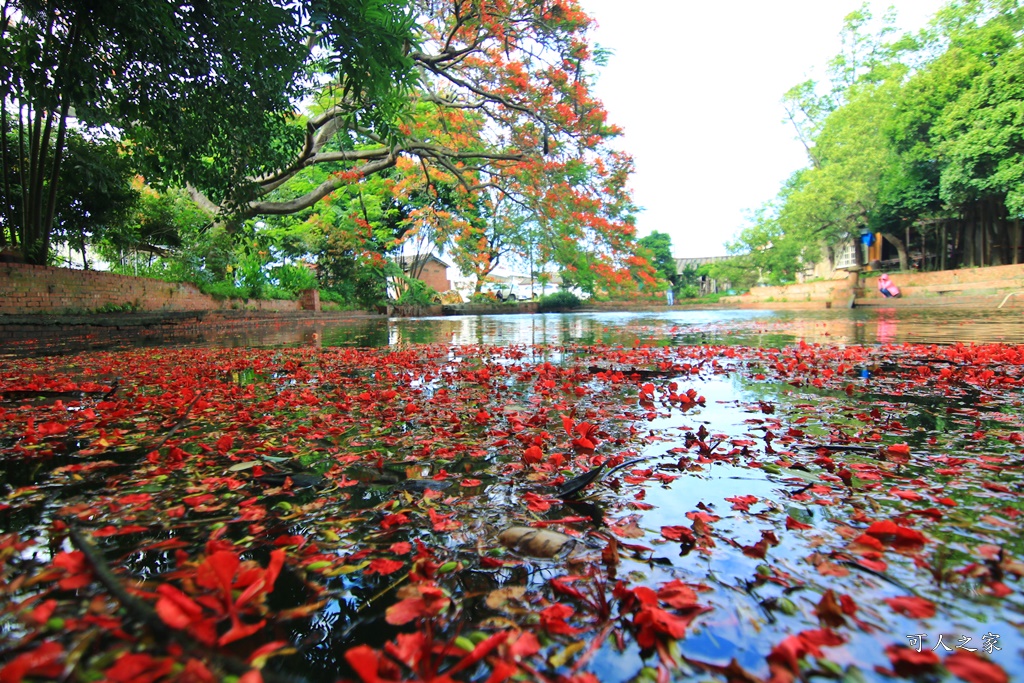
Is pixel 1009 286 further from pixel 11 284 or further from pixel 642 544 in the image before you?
pixel 11 284

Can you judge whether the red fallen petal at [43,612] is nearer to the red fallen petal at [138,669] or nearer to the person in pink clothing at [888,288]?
the red fallen petal at [138,669]

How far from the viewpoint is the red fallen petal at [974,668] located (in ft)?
2.02

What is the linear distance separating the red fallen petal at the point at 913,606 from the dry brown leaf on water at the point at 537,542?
560 mm

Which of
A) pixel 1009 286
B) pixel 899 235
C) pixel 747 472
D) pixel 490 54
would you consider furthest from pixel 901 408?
pixel 899 235

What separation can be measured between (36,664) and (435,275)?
4688 centimetres

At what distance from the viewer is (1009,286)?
16156 mm

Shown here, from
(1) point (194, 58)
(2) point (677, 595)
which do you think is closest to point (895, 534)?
(2) point (677, 595)

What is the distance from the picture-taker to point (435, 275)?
46.5m

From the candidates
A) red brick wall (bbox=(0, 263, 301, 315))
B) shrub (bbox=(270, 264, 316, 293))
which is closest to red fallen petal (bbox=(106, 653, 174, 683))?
red brick wall (bbox=(0, 263, 301, 315))

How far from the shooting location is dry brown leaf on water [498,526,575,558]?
102 centimetres

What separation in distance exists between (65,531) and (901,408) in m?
3.13

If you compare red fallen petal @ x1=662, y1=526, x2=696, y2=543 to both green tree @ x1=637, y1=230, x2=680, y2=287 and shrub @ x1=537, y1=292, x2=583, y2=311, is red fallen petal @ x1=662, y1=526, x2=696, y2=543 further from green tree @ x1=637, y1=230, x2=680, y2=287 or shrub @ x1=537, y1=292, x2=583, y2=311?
green tree @ x1=637, y1=230, x2=680, y2=287

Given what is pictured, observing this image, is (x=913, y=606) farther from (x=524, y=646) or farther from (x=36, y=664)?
(x=36, y=664)

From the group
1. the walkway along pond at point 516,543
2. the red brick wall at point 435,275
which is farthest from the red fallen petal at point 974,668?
the red brick wall at point 435,275
